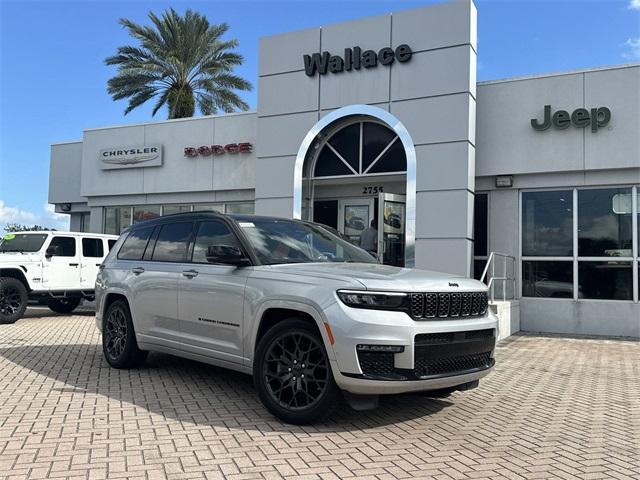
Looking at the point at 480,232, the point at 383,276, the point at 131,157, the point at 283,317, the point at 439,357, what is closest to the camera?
the point at 439,357

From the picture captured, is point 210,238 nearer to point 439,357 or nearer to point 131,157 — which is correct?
point 439,357

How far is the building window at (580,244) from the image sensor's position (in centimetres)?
1188

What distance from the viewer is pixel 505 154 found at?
506 inches

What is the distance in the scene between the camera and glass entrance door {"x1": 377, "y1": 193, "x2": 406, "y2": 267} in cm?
1276

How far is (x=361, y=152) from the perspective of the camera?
45.0 ft

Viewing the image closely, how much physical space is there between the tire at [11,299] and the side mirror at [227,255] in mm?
8535

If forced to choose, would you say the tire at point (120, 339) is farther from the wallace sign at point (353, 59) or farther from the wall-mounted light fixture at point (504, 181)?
the wall-mounted light fixture at point (504, 181)

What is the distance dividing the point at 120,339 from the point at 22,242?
24.3 feet

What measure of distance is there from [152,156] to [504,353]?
12.5 m

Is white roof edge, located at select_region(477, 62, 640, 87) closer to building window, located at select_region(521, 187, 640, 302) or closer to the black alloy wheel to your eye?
building window, located at select_region(521, 187, 640, 302)

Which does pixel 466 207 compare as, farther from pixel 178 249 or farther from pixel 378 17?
pixel 178 249

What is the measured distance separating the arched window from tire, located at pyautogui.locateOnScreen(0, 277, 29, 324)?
708 cm

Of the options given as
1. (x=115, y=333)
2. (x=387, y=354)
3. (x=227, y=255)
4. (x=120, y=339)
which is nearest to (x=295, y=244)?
(x=227, y=255)

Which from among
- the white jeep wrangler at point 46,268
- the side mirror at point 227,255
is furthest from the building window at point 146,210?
the side mirror at point 227,255
